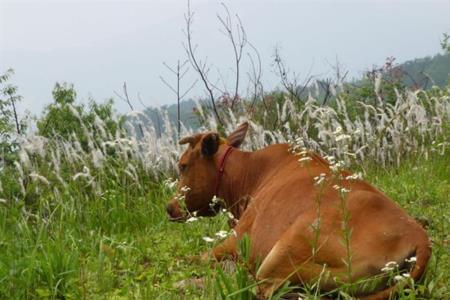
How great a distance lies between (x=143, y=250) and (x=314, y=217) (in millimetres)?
1974

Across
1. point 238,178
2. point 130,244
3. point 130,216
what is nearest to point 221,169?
point 238,178

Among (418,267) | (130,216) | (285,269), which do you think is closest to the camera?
(418,267)

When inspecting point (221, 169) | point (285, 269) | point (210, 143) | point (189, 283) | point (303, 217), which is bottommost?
point (189, 283)

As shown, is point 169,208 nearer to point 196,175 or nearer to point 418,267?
point 196,175

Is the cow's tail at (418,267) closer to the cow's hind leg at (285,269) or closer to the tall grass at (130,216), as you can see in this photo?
the tall grass at (130,216)

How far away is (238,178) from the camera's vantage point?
21.2ft

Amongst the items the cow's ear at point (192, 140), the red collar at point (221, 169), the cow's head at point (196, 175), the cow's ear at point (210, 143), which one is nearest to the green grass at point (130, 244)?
the cow's head at point (196, 175)

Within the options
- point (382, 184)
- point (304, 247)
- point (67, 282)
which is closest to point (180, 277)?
point (67, 282)

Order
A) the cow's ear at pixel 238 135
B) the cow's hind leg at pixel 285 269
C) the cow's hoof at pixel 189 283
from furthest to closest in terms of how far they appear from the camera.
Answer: the cow's ear at pixel 238 135
the cow's hoof at pixel 189 283
the cow's hind leg at pixel 285 269

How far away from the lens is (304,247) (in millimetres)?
4270

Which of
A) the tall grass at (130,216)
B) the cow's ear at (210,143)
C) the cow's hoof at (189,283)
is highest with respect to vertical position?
the cow's ear at (210,143)

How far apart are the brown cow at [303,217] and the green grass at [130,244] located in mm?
191

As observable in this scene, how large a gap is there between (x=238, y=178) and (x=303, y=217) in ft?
6.71

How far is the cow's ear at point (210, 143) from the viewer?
251 inches
